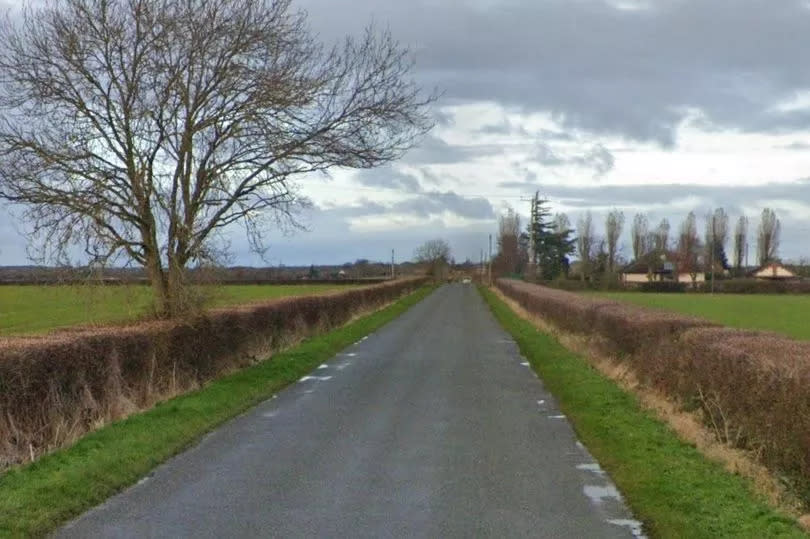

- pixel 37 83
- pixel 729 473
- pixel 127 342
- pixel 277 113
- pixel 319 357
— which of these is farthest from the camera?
pixel 319 357

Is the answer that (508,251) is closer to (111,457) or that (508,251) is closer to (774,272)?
(774,272)

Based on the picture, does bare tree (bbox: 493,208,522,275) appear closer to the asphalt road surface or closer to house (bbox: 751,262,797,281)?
house (bbox: 751,262,797,281)

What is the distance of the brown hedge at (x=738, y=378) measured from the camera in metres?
8.84

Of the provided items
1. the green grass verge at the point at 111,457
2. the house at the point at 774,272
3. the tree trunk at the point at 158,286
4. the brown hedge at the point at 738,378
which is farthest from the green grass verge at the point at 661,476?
the house at the point at 774,272

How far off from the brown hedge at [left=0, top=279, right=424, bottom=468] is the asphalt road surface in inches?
62.5

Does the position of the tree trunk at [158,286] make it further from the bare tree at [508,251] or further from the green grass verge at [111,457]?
the bare tree at [508,251]

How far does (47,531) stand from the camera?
7.73 metres

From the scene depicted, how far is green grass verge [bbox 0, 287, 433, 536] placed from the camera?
8.28 m

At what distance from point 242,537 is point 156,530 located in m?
0.74

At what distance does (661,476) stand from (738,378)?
1.61 meters

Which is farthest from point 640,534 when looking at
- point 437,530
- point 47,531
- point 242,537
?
point 47,531

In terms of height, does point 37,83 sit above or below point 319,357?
above

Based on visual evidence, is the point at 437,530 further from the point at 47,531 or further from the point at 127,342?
the point at 127,342

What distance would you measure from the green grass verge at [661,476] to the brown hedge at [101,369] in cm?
620
